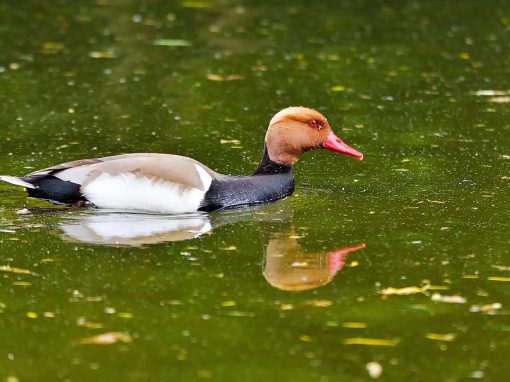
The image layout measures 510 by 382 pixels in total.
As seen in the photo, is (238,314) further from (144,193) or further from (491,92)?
(491,92)

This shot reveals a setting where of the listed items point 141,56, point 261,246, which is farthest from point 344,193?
point 141,56

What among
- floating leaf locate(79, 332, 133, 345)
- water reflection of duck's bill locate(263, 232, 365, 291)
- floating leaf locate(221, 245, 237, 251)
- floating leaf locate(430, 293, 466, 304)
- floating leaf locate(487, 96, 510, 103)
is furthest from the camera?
floating leaf locate(487, 96, 510, 103)

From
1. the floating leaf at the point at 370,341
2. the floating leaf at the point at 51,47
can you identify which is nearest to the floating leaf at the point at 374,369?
the floating leaf at the point at 370,341

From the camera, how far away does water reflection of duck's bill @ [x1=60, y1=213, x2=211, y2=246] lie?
807 cm

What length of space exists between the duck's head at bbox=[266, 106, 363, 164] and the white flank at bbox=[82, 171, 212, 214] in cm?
90

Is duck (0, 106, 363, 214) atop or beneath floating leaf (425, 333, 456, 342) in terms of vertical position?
atop

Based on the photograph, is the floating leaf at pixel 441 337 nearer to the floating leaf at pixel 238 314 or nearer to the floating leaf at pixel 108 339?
the floating leaf at pixel 238 314

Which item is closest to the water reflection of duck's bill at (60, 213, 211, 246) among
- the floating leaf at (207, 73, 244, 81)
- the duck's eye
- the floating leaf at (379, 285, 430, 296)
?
the duck's eye

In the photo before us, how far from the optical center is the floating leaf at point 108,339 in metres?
6.09

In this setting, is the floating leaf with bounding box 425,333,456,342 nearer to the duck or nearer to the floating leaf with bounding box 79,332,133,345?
the floating leaf with bounding box 79,332,133,345

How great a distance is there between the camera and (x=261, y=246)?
26.4 ft

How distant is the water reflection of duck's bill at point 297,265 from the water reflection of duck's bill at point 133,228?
2.15 ft

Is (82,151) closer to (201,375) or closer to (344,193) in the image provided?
(344,193)

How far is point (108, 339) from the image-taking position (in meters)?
6.12
